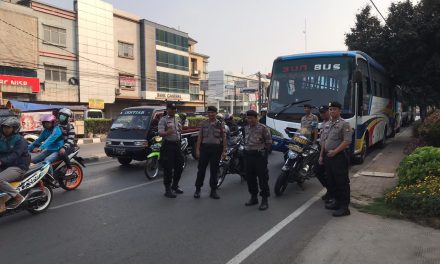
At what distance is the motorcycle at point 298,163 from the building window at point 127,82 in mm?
36587

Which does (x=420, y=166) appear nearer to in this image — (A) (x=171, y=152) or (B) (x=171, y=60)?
(A) (x=171, y=152)

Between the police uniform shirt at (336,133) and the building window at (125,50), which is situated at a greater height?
the building window at (125,50)

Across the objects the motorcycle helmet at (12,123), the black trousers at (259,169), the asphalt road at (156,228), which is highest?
the motorcycle helmet at (12,123)

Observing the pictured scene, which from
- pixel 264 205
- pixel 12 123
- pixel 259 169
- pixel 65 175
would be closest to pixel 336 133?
pixel 259 169

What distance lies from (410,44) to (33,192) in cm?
1545

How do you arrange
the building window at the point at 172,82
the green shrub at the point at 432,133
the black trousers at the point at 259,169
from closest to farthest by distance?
the black trousers at the point at 259,169 < the green shrub at the point at 432,133 < the building window at the point at 172,82

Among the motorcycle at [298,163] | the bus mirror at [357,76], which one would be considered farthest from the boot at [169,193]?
the bus mirror at [357,76]

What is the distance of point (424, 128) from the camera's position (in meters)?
10.3

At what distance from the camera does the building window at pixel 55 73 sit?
113 feet

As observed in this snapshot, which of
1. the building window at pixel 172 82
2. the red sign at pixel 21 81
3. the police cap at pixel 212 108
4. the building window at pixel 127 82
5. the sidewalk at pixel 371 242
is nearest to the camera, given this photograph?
the sidewalk at pixel 371 242

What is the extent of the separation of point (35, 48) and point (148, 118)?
25402mm

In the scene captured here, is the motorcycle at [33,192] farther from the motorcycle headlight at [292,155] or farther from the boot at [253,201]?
the motorcycle headlight at [292,155]

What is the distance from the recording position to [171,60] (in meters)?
51.8

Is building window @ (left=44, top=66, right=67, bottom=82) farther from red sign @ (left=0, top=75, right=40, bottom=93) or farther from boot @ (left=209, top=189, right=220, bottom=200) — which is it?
boot @ (left=209, top=189, right=220, bottom=200)
